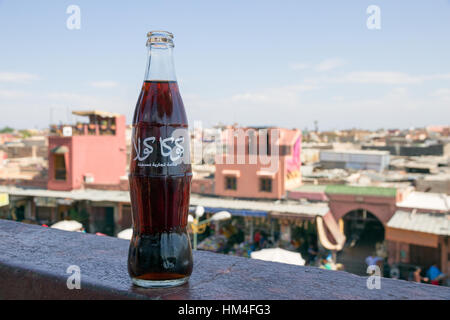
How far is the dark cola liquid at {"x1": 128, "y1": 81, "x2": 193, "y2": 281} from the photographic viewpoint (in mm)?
1338

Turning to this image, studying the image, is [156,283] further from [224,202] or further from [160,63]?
[224,202]

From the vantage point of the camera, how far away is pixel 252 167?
691 inches

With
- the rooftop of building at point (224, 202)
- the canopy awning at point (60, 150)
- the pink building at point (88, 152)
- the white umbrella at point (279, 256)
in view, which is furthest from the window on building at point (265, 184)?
the canopy awning at point (60, 150)

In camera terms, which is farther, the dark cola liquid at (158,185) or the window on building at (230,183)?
the window on building at (230,183)

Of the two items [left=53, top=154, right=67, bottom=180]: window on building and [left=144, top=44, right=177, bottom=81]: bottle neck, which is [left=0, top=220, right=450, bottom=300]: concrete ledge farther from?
[left=53, top=154, right=67, bottom=180]: window on building

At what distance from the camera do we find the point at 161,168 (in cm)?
134

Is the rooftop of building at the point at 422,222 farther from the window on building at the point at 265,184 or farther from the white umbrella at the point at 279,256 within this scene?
the window on building at the point at 265,184

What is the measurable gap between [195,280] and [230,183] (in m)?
16.7

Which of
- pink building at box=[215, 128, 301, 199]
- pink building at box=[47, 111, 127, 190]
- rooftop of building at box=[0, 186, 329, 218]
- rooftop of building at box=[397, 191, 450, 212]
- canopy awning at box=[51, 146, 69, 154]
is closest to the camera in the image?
rooftop of building at box=[397, 191, 450, 212]

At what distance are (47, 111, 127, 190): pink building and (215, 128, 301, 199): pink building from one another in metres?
5.58

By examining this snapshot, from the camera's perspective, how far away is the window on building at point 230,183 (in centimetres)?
1791

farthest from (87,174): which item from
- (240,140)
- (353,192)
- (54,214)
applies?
(353,192)

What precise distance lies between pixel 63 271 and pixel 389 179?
1998cm

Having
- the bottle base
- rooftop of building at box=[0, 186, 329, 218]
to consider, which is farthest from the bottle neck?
rooftop of building at box=[0, 186, 329, 218]
